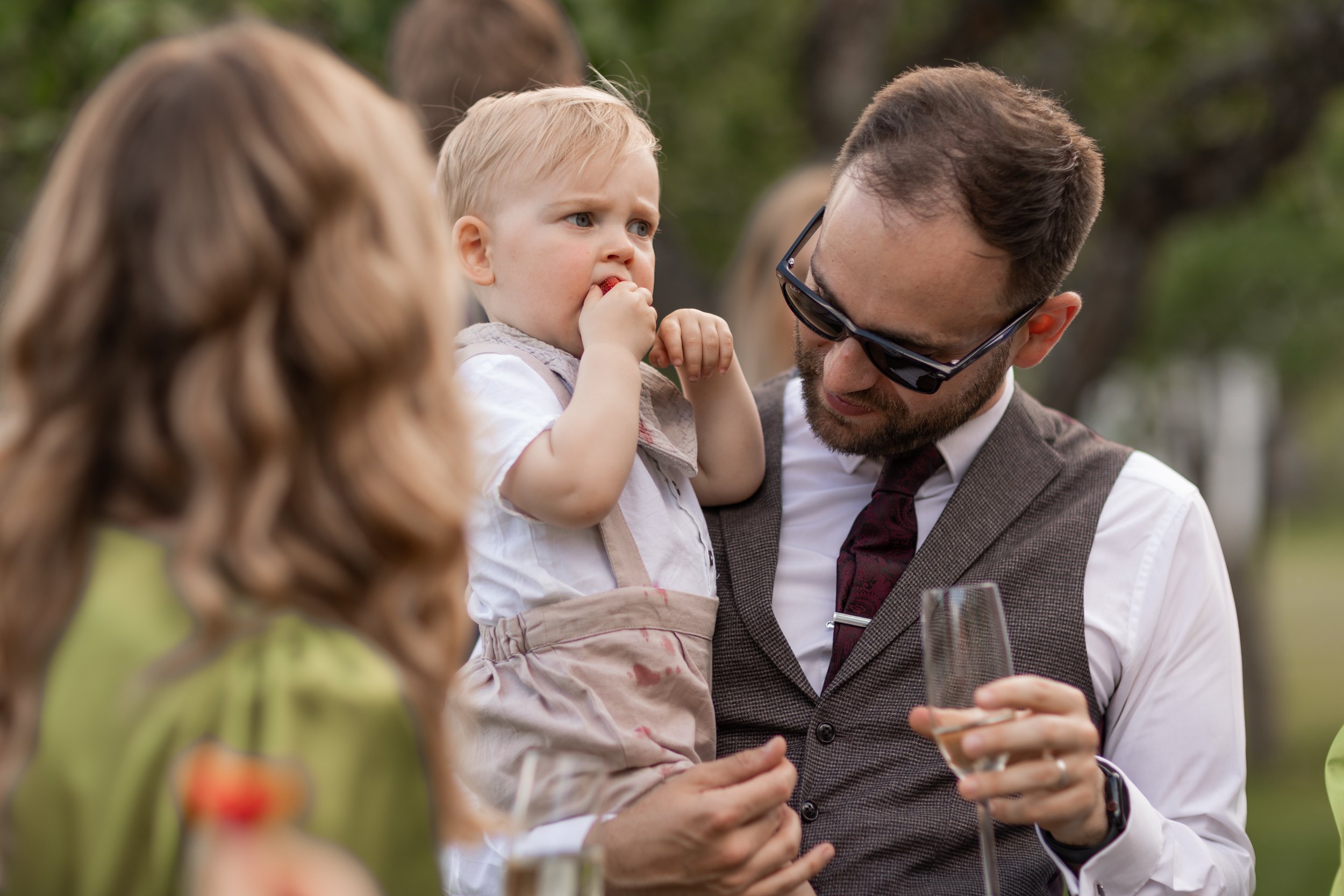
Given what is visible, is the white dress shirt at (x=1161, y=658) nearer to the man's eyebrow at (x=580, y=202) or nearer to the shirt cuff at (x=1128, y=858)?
the shirt cuff at (x=1128, y=858)

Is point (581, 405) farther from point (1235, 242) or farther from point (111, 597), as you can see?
point (1235, 242)

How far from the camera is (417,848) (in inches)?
49.8

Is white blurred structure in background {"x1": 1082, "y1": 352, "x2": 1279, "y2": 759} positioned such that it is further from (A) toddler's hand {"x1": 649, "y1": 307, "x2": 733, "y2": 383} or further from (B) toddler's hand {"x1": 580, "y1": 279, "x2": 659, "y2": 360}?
(B) toddler's hand {"x1": 580, "y1": 279, "x2": 659, "y2": 360}

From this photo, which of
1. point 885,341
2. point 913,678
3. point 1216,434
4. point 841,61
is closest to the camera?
point 913,678

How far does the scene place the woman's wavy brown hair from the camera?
1226 millimetres

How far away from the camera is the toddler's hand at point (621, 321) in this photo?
206 cm

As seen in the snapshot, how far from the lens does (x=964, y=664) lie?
166cm

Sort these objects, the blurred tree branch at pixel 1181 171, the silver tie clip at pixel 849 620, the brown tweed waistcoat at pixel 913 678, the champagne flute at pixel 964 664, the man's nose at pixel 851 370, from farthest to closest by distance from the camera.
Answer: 1. the blurred tree branch at pixel 1181 171
2. the man's nose at pixel 851 370
3. the silver tie clip at pixel 849 620
4. the brown tweed waistcoat at pixel 913 678
5. the champagne flute at pixel 964 664

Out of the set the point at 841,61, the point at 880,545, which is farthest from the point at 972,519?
the point at 841,61

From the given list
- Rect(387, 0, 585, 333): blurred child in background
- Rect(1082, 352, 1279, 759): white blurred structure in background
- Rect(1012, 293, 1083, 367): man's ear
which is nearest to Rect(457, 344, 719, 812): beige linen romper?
Rect(1012, 293, 1083, 367): man's ear

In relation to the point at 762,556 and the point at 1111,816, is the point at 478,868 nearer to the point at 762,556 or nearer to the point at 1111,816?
the point at 762,556

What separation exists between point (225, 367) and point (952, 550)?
4.70 ft

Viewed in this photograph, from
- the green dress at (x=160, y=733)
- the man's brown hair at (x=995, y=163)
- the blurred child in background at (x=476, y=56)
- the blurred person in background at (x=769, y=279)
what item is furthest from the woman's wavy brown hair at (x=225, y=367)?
the blurred person in background at (x=769, y=279)

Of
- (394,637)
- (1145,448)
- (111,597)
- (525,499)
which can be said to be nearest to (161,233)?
(111,597)
